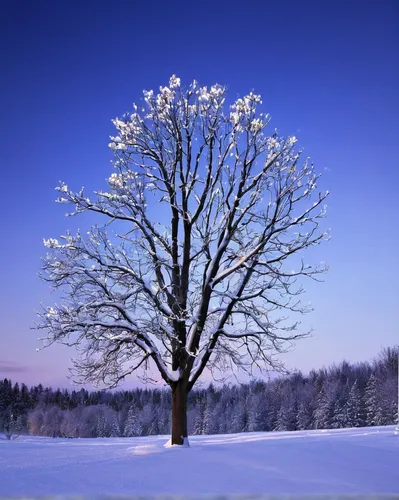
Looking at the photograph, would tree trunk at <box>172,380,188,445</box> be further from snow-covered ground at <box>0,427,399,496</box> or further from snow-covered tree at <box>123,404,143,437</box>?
snow-covered tree at <box>123,404,143,437</box>

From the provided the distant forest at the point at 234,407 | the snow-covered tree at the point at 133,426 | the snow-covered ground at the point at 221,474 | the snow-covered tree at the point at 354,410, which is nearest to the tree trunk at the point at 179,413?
the snow-covered ground at the point at 221,474

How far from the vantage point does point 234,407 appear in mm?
89625

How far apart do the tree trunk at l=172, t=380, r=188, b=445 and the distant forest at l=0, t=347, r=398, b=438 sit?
532 inches

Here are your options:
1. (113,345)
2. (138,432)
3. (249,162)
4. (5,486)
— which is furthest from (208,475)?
(138,432)

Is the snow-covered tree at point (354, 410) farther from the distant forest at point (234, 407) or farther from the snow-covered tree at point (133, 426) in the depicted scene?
the snow-covered tree at point (133, 426)

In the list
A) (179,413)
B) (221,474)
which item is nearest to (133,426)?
(179,413)

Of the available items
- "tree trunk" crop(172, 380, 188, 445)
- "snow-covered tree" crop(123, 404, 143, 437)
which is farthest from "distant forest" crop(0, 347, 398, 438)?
"tree trunk" crop(172, 380, 188, 445)

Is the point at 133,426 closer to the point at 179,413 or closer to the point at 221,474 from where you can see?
the point at 179,413

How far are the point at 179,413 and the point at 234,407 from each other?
80.8 meters

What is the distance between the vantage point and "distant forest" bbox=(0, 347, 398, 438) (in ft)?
196

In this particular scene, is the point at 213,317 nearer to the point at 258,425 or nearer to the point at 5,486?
the point at 5,486

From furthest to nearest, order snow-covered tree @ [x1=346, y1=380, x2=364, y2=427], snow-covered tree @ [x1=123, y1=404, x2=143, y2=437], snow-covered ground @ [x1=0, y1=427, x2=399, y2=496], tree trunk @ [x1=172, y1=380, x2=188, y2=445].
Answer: snow-covered tree @ [x1=123, y1=404, x2=143, y2=437], snow-covered tree @ [x1=346, y1=380, x2=364, y2=427], tree trunk @ [x1=172, y1=380, x2=188, y2=445], snow-covered ground @ [x1=0, y1=427, x2=399, y2=496]

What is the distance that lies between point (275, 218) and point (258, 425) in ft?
212

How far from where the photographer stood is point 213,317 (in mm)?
14117
